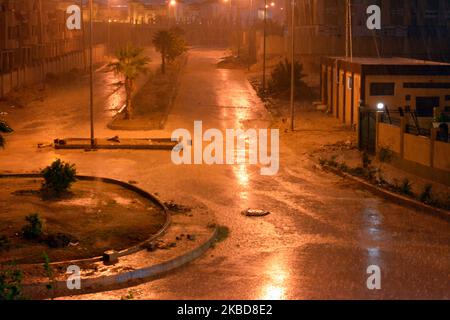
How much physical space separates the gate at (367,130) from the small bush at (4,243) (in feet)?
45.2

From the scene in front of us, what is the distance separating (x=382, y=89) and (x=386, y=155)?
24.3 ft

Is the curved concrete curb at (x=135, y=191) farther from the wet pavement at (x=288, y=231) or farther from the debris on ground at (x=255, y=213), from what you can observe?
the debris on ground at (x=255, y=213)

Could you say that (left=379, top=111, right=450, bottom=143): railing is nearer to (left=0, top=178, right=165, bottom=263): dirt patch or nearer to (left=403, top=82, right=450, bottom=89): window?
(left=403, top=82, right=450, bottom=89): window

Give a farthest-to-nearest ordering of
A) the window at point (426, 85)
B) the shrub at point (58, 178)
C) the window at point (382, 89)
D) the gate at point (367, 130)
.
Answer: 1. the window at point (382, 89)
2. the window at point (426, 85)
3. the gate at point (367, 130)
4. the shrub at point (58, 178)

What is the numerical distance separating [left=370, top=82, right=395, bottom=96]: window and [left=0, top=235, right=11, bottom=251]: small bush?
18921 mm

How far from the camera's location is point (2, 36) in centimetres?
4997

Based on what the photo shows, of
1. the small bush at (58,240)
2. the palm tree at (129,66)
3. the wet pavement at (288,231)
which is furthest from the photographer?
the palm tree at (129,66)

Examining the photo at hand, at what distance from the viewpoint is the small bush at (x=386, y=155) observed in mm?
22953

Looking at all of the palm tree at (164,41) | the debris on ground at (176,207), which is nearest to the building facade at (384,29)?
the palm tree at (164,41)

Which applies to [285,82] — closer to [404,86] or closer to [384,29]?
[404,86]

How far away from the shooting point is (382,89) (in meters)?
30.0

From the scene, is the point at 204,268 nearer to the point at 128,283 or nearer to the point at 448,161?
the point at 128,283
